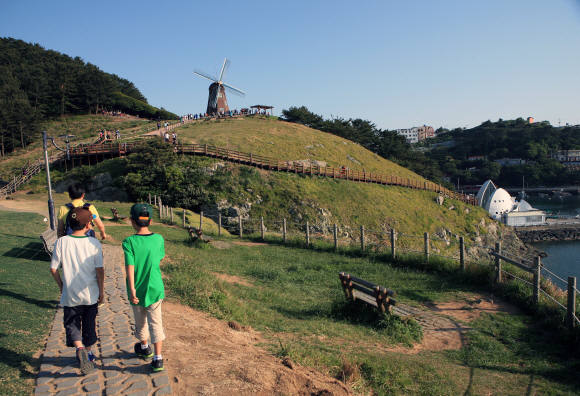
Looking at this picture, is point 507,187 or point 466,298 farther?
point 507,187

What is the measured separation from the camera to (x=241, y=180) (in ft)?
112

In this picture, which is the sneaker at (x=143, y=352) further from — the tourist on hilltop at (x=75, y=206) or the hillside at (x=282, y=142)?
the hillside at (x=282, y=142)

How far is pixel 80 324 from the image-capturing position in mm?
4383

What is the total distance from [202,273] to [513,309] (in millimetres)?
7791

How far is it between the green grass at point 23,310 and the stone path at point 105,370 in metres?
0.16

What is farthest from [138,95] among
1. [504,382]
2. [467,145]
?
[467,145]

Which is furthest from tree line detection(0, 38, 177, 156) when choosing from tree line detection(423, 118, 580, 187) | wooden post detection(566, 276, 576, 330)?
tree line detection(423, 118, 580, 187)

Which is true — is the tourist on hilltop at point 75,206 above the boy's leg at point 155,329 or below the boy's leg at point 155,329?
above

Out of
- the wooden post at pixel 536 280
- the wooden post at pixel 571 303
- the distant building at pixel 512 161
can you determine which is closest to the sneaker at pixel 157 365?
the wooden post at pixel 571 303

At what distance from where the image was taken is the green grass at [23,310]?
13.7 ft

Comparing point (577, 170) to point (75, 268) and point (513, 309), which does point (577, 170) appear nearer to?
point (513, 309)

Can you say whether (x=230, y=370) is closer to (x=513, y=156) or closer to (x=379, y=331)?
(x=379, y=331)

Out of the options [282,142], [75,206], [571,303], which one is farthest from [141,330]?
[282,142]

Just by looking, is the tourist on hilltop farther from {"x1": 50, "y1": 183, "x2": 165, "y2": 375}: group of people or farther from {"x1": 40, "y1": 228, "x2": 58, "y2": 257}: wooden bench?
{"x1": 40, "y1": 228, "x2": 58, "y2": 257}: wooden bench
